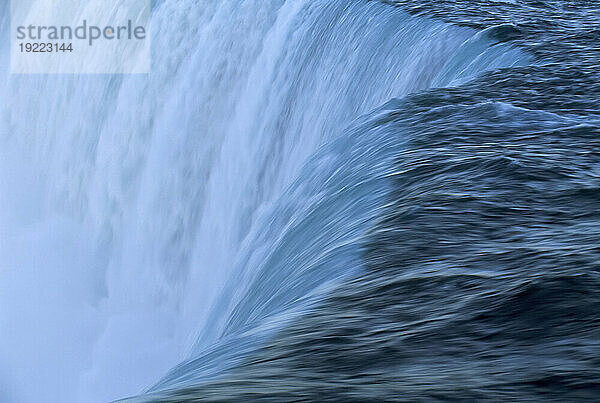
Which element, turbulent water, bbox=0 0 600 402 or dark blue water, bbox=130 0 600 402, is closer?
dark blue water, bbox=130 0 600 402

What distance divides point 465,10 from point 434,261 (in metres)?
5.47

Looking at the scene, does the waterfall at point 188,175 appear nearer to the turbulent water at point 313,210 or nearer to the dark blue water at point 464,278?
the turbulent water at point 313,210

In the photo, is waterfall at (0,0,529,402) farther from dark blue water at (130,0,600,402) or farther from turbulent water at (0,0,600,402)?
dark blue water at (130,0,600,402)

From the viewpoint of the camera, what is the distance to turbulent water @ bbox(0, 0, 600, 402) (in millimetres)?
3006

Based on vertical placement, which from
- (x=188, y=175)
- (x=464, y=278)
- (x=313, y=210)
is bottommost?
(x=464, y=278)

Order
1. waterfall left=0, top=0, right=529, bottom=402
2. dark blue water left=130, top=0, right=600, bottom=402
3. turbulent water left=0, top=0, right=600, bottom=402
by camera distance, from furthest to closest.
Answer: waterfall left=0, top=0, right=529, bottom=402
turbulent water left=0, top=0, right=600, bottom=402
dark blue water left=130, top=0, right=600, bottom=402

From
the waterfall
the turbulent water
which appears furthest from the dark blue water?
the waterfall

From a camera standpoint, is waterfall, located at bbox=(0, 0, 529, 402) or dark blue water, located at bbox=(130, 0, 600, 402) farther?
waterfall, located at bbox=(0, 0, 529, 402)

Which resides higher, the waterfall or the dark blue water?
the waterfall

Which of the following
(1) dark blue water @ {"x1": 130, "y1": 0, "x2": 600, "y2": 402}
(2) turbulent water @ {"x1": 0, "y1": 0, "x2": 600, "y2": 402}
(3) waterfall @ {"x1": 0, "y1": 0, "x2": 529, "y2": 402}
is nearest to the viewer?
(1) dark blue water @ {"x1": 130, "y1": 0, "x2": 600, "y2": 402}

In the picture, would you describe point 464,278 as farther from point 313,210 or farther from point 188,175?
point 188,175

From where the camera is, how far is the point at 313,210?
4.63 m

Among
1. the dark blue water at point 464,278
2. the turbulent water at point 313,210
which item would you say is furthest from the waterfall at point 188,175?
the dark blue water at point 464,278

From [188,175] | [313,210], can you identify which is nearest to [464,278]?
[313,210]
